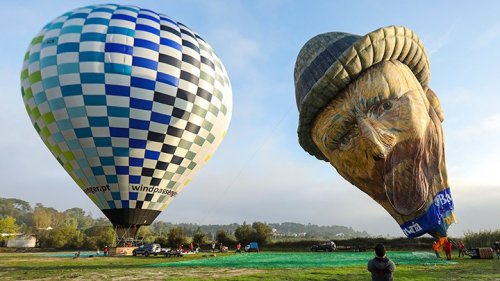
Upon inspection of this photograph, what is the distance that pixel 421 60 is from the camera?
20.3 ft

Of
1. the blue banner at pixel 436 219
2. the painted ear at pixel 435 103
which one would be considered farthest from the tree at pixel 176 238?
the blue banner at pixel 436 219

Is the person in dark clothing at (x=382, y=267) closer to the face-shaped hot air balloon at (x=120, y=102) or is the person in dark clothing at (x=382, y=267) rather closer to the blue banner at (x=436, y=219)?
the blue banner at (x=436, y=219)

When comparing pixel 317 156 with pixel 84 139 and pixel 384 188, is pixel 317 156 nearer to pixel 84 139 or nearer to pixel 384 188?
pixel 384 188

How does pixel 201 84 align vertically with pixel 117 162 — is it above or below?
above

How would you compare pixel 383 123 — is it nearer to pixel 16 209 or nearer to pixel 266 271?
pixel 266 271

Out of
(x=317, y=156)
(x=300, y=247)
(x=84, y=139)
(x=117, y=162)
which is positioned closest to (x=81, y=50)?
(x=84, y=139)

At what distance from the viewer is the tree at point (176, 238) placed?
137 ft

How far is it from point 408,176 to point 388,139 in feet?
1.97

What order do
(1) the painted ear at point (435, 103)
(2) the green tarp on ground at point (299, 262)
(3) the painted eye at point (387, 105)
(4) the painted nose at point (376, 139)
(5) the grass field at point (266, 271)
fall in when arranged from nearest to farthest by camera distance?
1. (4) the painted nose at point (376, 139)
2. (3) the painted eye at point (387, 105)
3. (1) the painted ear at point (435, 103)
4. (5) the grass field at point (266, 271)
5. (2) the green tarp on ground at point (299, 262)

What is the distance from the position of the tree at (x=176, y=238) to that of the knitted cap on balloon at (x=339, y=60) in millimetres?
37947

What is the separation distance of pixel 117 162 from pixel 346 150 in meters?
17.1

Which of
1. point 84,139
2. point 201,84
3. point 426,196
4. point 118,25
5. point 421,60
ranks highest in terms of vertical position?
point 118,25

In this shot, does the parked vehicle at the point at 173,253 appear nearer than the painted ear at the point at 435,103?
No

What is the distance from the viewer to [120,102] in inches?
772
